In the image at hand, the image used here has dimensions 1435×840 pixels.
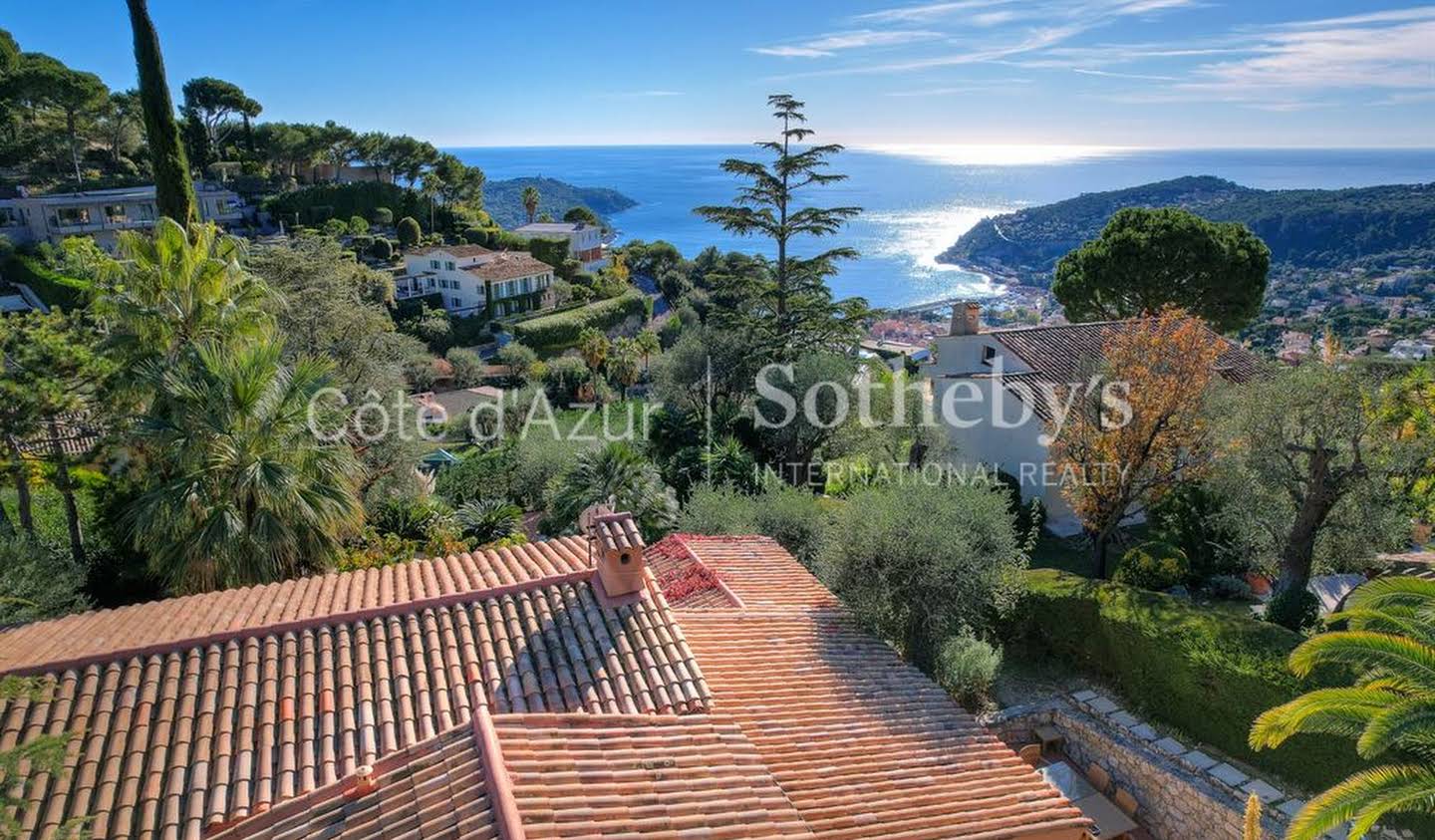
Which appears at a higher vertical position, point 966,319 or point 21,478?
point 966,319

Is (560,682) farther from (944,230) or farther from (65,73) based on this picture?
(944,230)

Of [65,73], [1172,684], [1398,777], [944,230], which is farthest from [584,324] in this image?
[944,230]

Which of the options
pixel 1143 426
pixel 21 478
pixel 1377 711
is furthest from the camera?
pixel 1143 426

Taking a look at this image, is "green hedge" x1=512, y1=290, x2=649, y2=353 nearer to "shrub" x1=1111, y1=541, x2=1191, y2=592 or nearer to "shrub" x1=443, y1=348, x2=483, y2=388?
"shrub" x1=443, y1=348, x2=483, y2=388

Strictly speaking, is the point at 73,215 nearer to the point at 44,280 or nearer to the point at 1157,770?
the point at 44,280

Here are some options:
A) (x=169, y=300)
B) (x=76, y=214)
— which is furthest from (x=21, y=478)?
(x=76, y=214)

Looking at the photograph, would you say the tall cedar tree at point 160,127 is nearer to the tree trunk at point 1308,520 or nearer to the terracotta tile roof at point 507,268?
the tree trunk at point 1308,520

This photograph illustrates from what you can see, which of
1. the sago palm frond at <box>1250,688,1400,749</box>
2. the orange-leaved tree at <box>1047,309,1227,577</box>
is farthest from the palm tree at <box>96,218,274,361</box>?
the orange-leaved tree at <box>1047,309,1227,577</box>
